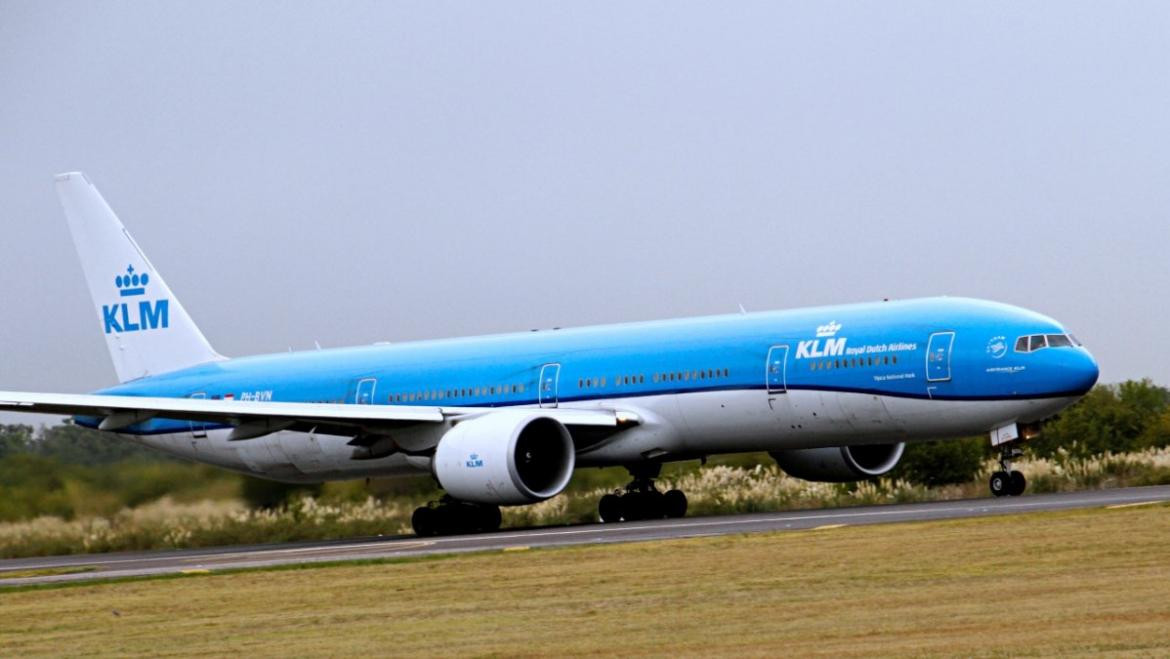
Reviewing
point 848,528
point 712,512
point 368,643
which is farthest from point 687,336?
point 368,643

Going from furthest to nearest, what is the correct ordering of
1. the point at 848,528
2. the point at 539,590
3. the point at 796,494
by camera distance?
the point at 796,494 → the point at 848,528 → the point at 539,590

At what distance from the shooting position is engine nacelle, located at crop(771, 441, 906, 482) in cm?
3341

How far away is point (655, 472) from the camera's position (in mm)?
33094

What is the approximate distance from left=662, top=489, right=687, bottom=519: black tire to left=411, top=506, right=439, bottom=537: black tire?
4.07 meters

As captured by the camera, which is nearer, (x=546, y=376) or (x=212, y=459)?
(x=546, y=376)

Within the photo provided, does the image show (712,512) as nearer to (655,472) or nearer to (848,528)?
(655,472)

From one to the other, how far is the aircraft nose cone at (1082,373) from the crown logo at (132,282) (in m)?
20.2

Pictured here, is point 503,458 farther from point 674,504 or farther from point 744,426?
point 674,504

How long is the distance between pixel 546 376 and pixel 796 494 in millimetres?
5847

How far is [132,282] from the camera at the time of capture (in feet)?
130

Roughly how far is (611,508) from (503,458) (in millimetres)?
4578

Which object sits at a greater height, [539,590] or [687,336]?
[687,336]

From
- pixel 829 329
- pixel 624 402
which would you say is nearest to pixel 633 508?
pixel 624 402

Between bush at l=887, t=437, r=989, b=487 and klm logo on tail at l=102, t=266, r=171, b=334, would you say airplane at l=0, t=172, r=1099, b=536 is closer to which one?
klm logo on tail at l=102, t=266, r=171, b=334
